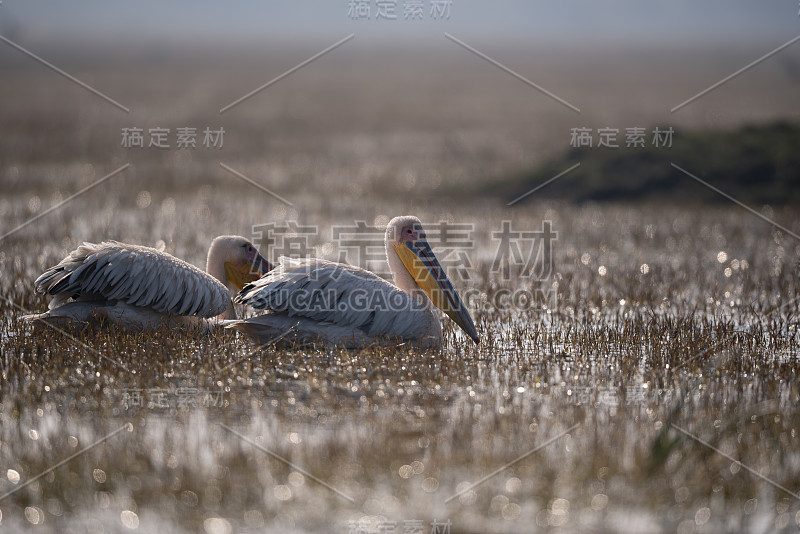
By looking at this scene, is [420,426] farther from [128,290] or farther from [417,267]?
[128,290]

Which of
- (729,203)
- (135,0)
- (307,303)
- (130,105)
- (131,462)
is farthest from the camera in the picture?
(135,0)

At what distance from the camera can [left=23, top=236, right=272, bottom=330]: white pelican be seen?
6.41m

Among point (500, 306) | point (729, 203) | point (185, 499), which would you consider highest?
point (729, 203)

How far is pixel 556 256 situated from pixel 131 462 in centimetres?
726

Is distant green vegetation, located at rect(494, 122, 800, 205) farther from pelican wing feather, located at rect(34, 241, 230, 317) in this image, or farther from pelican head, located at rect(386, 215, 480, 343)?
pelican wing feather, located at rect(34, 241, 230, 317)

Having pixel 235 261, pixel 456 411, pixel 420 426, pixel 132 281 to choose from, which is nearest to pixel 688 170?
pixel 235 261

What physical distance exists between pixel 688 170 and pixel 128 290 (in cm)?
1127

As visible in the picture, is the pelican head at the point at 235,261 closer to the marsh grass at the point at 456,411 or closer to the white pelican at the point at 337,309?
the white pelican at the point at 337,309

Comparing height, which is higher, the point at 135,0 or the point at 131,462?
the point at 135,0

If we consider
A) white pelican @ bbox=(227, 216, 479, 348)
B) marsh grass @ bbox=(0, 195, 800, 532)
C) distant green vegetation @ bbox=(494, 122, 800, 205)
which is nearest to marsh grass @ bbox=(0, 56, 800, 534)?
marsh grass @ bbox=(0, 195, 800, 532)

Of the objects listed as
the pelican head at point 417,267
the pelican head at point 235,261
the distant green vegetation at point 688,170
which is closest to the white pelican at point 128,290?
the pelican head at point 235,261

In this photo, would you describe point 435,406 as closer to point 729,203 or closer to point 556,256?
point 556,256

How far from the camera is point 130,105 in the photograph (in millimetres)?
31391

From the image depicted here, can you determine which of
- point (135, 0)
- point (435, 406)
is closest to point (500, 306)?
point (435, 406)
